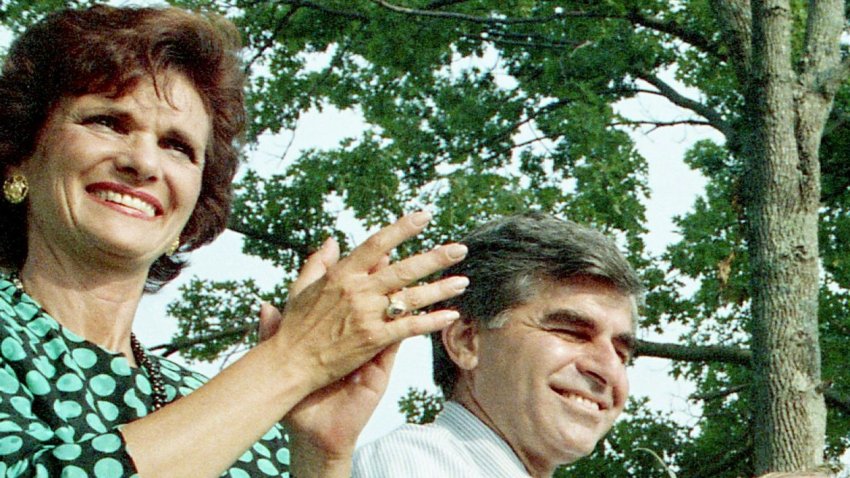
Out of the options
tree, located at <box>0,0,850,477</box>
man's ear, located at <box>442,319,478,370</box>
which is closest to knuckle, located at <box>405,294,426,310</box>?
man's ear, located at <box>442,319,478,370</box>

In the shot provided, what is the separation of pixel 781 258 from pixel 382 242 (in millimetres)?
6588

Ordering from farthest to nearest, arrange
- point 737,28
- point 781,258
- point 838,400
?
point 838,400, point 737,28, point 781,258

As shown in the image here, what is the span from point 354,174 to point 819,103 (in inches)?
140

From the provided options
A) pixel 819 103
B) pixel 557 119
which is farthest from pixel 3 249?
pixel 557 119

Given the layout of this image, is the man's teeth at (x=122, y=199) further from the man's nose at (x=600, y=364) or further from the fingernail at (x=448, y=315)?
the man's nose at (x=600, y=364)

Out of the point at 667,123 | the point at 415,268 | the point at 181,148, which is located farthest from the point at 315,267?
the point at 667,123

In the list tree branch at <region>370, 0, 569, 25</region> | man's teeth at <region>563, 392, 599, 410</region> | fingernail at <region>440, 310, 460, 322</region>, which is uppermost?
tree branch at <region>370, 0, 569, 25</region>

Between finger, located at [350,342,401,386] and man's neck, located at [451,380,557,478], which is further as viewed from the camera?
man's neck, located at [451,380,557,478]

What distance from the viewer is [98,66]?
247 cm

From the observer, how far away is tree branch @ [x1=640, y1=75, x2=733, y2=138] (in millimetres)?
11204

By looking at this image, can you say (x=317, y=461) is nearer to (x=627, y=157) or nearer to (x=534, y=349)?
(x=534, y=349)

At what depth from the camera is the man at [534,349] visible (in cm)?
332

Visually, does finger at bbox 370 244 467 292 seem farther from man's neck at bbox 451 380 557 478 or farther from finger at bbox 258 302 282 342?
man's neck at bbox 451 380 557 478

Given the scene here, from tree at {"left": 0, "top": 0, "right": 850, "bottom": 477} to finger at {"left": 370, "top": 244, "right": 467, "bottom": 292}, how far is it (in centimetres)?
613
